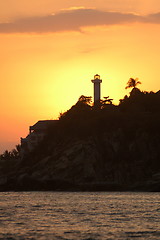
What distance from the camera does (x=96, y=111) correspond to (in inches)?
5984

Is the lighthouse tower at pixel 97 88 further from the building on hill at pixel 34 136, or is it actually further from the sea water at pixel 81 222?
the sea water at pixel 81 222

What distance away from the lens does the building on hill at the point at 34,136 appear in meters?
168

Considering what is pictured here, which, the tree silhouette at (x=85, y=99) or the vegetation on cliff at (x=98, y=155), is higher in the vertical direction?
the tree silhouette at (x=85, y=99)

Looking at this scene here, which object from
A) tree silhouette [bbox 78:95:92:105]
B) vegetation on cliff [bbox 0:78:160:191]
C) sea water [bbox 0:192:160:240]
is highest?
tree silhouette [bbox 78:95:92:105]

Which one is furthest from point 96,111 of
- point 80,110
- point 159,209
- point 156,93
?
point 159,209

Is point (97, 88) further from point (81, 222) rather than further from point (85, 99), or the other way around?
point (81, 222)

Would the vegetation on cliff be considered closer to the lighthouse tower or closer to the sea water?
the lighthouse tower

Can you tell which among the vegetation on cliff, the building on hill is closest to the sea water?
the vegetation on cliff

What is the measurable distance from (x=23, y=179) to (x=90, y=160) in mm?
14970

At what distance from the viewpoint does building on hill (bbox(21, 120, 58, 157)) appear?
168225 mm

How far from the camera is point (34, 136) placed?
174 meters

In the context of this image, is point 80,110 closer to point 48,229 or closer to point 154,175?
point 154,175

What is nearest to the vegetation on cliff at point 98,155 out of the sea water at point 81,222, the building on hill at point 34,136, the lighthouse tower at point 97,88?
the lighthouse tower at point 97,88

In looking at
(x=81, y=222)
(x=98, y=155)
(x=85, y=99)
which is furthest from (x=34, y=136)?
(x=81, y=222)
